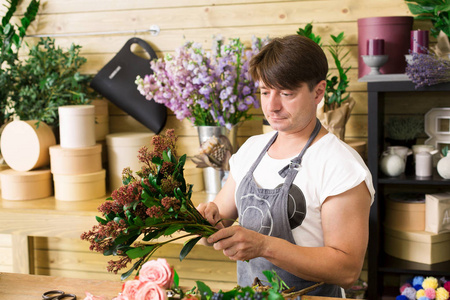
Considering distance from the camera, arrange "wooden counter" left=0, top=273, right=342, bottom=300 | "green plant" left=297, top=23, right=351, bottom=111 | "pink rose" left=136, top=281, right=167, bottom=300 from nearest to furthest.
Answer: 1. "pink rose" left=136, top=281, right=167, bottom=300
2. "wooden counter" left=0, top=273, right=342, bottom=300
3. "green plant" left=297, top=23, right=351, bottom=111

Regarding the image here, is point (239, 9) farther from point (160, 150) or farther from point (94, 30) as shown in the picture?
point (160, 150)

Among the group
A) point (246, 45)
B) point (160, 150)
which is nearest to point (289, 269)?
point (160, 150)

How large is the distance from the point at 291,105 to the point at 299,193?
0.86 feet

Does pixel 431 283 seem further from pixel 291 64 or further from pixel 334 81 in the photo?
pixel 291 64

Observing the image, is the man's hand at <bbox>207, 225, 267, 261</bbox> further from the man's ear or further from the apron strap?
the man's ear

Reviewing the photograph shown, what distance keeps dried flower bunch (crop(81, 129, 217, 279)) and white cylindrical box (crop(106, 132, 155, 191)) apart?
1545 millimetres

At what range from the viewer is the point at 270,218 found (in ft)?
5.50

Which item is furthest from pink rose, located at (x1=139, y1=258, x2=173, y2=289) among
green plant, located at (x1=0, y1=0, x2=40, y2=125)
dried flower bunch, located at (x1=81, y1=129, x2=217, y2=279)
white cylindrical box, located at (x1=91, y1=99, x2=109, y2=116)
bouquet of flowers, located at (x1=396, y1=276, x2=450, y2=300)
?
green plant, located at (x1=0, y1=0, x2=40, y2=125)

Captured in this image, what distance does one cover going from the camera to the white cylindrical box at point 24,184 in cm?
289

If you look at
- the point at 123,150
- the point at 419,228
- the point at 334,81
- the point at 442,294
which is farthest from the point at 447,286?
the point at 123,150

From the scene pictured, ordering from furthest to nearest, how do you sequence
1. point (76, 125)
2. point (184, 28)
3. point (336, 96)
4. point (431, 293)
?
1. point (184, 28)
2. point (76, 125)
3. point (336, 96)
4. point (431, 293)

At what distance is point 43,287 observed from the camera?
1.55 meters

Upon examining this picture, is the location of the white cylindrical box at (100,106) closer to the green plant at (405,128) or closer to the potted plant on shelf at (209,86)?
the potted plant on shelf at (209,86)

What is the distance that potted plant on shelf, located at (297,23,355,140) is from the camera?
2.56 metres
